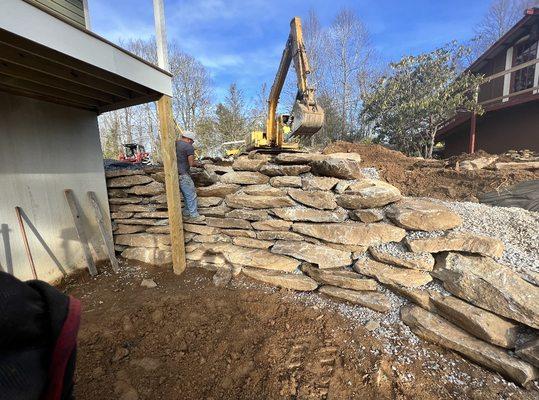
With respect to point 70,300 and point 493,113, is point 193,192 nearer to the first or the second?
point 70,300

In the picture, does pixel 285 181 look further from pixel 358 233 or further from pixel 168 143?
pixel 168 143

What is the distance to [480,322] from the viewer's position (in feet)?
7.79

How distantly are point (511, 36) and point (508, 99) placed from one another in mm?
2486

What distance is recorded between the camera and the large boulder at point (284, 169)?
12.8ft

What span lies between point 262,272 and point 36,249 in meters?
3.29

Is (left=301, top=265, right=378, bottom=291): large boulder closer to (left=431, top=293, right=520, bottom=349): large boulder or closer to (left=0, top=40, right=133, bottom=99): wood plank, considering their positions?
(left=431, top=293, right=520, bottom=349): large boulder

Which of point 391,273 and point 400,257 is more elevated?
point 400,257

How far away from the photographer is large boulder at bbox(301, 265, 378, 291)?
3.11m

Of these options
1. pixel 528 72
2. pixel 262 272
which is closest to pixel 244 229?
pixel 262 272

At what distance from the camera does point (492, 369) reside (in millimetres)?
2270

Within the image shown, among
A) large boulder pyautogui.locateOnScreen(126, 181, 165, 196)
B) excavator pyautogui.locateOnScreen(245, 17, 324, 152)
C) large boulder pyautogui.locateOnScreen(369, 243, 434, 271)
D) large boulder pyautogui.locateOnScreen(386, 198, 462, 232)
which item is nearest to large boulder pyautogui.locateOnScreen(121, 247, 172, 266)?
large boulder pyautogui.locateOnScreen(126, 181, 165, 196)

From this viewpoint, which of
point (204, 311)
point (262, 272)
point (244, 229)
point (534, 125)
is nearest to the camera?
point (204, 311)

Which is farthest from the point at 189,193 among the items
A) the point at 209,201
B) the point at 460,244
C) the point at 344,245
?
the point at 460,244

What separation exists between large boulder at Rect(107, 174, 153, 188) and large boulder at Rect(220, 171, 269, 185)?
1.45 metres
